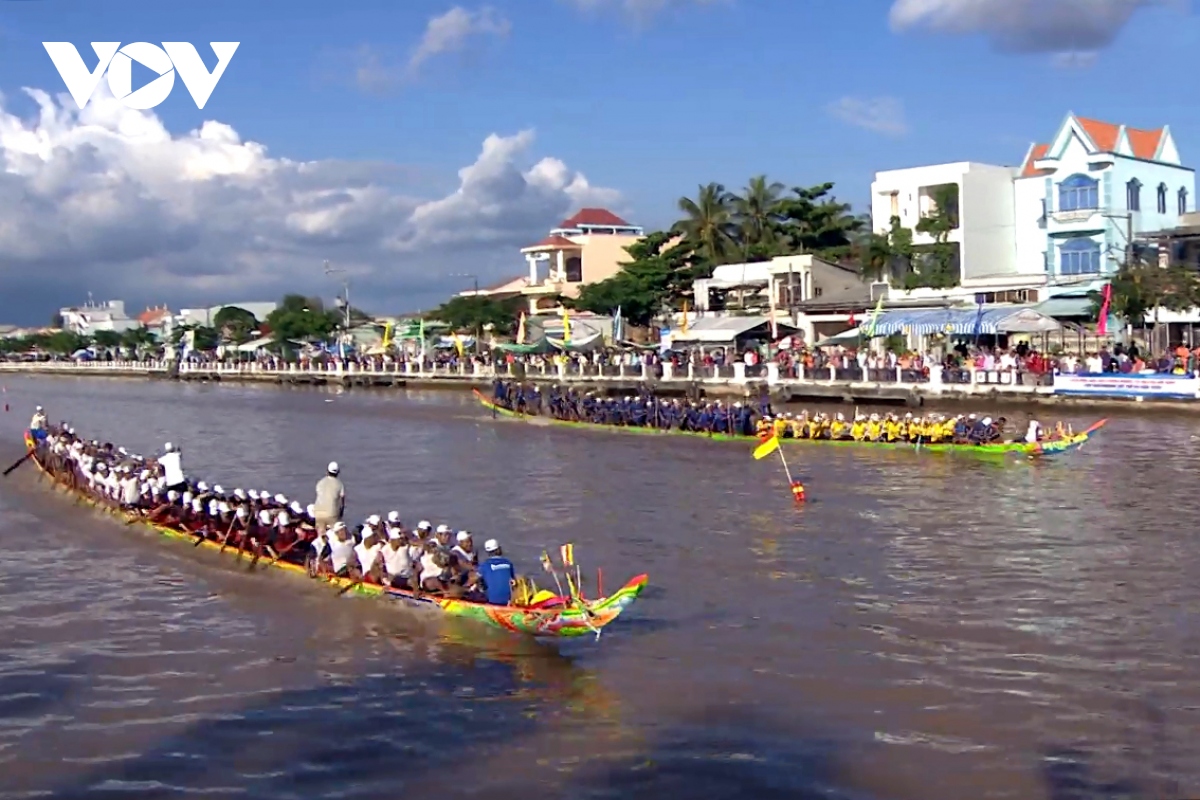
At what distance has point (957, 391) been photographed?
141 ft

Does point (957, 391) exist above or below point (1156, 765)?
above

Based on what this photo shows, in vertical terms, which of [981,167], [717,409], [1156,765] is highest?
[981,167]

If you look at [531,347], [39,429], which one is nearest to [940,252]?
[531,347]

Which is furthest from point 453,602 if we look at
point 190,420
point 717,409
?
point 190,420

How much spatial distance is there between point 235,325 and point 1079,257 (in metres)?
86.2

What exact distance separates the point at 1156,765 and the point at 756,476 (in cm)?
1878

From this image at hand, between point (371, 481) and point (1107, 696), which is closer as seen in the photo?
point (1107, 696)

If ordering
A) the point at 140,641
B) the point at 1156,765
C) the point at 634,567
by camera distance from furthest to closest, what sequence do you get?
the point at 634,567, the point at 140,641, the point at 1156,765

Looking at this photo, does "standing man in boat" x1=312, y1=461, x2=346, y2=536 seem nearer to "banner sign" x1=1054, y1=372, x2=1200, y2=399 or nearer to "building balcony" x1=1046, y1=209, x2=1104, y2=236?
"banner sign" x1=1054, y1=372, x2=1200, y2=399

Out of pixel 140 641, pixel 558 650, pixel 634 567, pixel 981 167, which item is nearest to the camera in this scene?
pixel 558 650

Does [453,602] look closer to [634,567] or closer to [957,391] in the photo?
[634,567]

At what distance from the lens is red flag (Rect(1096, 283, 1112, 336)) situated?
42.7m

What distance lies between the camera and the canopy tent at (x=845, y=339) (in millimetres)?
52531

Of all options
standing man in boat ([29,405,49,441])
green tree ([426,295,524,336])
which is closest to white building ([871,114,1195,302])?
green tree ([426,295,524,336])
